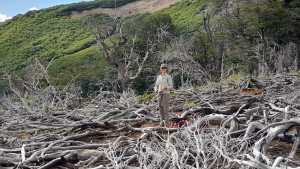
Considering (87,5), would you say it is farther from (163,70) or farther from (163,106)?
(163,106)

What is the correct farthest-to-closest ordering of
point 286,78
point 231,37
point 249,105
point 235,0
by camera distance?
point 235,0 < point 231,37 < point 286,78 < point 249,105

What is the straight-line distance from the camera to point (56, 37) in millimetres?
66062

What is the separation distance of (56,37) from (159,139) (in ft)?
198

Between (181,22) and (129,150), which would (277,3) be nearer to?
(129,150)

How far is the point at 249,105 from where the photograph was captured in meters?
8.59

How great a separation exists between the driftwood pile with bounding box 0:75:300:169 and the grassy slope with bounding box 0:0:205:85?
101 feet

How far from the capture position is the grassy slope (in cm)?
4941

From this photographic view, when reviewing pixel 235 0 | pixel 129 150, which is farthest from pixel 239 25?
pixel 129 150

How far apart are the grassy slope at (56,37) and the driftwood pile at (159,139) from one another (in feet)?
101

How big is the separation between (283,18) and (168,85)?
17.2 m

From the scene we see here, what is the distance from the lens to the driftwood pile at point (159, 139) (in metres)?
5.50

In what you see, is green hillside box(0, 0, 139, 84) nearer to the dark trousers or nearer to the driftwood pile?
the driftwood pile

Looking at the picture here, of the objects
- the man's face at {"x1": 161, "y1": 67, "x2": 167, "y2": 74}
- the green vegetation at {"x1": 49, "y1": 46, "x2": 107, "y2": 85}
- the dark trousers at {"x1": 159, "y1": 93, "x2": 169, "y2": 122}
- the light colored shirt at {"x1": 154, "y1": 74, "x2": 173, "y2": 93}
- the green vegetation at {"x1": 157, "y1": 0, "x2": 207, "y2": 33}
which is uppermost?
the man's face at {"x1": 161, "y1": 67, "x2": 167, "y2": 74}

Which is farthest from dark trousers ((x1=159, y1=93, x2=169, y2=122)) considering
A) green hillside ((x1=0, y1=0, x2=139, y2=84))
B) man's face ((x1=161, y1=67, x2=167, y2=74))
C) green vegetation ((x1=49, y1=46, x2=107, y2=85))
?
green hillside ((x1=0, y1=0, x2=139, y2=84))
